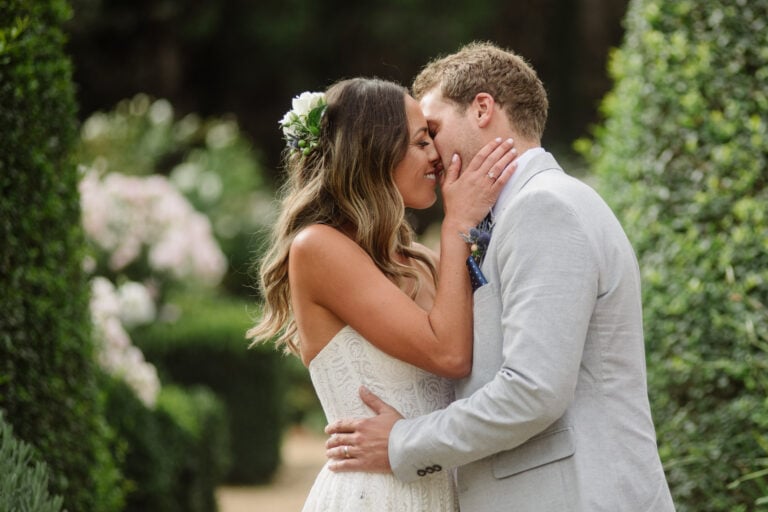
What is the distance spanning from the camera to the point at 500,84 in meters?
2.97

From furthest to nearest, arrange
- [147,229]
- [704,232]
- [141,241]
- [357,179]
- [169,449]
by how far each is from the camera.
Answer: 1. [141,241]
2. [147,229]
3. [169,449]
4. [704,232]
5. [357,179]

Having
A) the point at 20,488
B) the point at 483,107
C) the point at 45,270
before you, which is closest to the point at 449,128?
the point at 483,107

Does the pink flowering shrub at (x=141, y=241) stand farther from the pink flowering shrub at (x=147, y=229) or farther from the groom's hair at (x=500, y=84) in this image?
the groom's hair at (x=500, y=84)

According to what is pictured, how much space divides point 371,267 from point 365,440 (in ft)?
1.63

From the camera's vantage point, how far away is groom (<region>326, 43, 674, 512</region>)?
8.27 ft

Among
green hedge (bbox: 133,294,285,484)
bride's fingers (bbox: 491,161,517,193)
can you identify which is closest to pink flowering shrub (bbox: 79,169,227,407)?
green hedge (bbox: 133,294,285,484)

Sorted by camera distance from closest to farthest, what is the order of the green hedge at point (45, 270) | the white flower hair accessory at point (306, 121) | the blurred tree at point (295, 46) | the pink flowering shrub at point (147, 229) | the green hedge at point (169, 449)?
the white flower hair accessory at point (306, 121) → the green hedge at point (45, 270) → the green hedge at point (169, 449) → the pink flowering shrub at point (147, 229) → the blurred tree at point (295, 46)

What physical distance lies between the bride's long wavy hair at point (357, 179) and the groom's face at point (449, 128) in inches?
3.6

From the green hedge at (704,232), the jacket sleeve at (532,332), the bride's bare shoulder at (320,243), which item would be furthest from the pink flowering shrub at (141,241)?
the jacket sleeve at (532,332)

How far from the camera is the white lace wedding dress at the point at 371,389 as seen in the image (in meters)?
2.92

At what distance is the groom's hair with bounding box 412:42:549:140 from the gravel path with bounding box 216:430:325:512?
4995 mm

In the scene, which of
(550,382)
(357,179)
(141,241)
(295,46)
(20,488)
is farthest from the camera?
(295,46)

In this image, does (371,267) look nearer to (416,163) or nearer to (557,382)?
(416,163)

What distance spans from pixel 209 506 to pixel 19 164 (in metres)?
3.41
